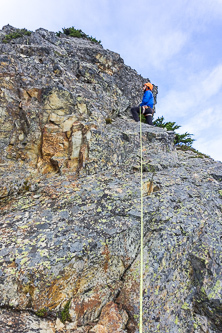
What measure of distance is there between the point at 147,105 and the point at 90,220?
1052 cm

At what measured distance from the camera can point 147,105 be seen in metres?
13.7

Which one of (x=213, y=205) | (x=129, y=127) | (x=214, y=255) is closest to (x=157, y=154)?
(x=129, y=127)

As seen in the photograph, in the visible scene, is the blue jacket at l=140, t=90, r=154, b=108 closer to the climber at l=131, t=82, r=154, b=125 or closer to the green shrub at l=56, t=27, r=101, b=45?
the climber at l=131, t=82, r=154, b=125

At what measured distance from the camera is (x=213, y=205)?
23.6ft

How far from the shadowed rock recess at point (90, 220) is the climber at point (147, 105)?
3.39 metres

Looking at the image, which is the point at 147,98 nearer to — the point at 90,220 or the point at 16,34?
the point at 90,220

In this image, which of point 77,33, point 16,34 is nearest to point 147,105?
point 16,34

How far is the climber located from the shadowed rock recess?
339 centimetres

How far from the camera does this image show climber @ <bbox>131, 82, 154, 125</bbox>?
13.4m

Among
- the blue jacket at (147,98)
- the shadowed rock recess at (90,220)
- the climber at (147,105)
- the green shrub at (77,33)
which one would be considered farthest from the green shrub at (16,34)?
the blue jacket at (147,98)

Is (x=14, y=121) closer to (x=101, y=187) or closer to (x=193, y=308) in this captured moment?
(x=101, y=187)

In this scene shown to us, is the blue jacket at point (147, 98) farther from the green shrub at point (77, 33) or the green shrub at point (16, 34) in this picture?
the green shrub at point (77, 33)

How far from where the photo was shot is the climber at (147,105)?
13398mm

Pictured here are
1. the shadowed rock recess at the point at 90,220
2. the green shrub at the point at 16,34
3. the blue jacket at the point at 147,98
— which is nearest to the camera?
the shadowed rock recess at the point at 90,220
